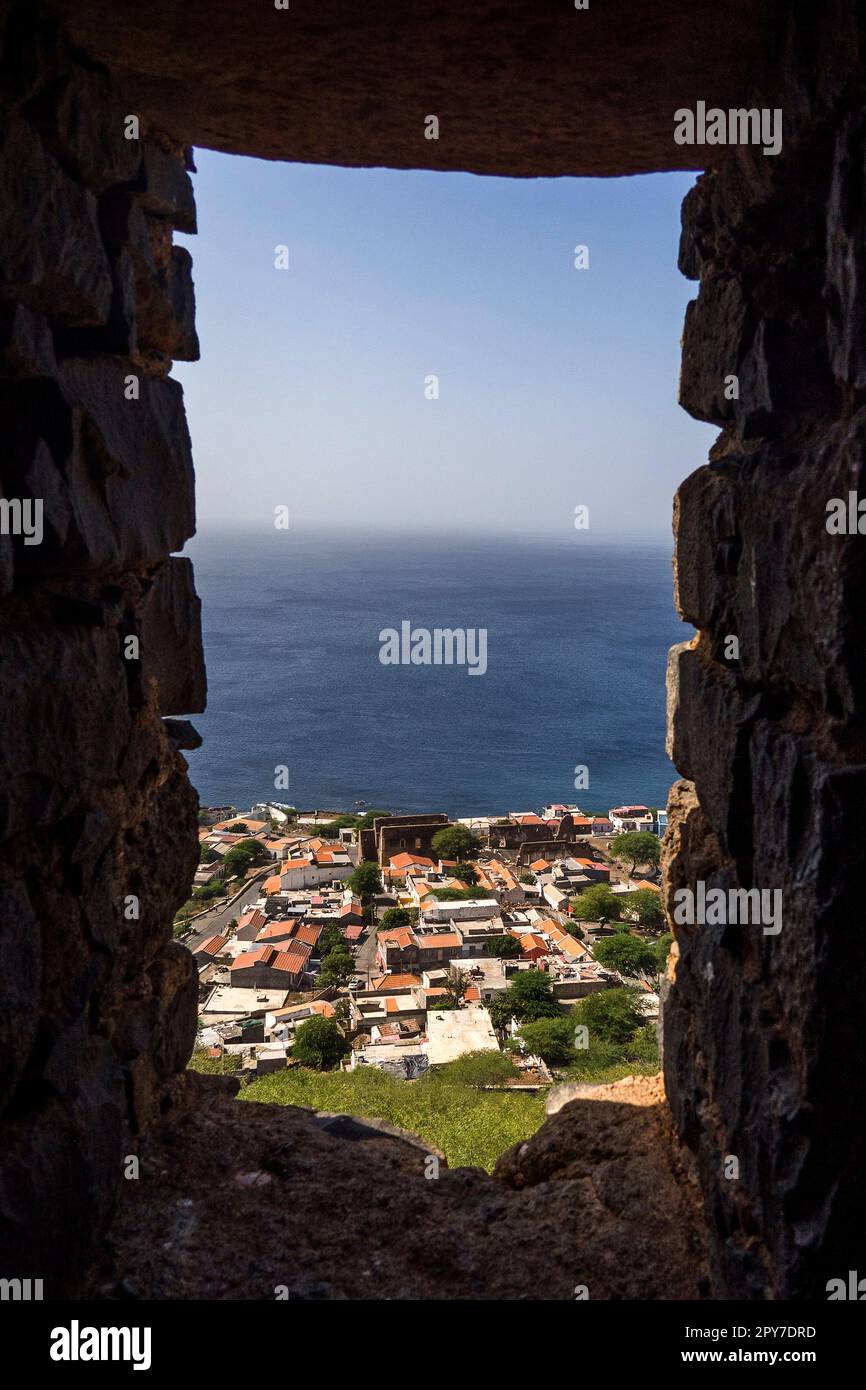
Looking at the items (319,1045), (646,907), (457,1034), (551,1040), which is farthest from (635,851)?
(319,1045)

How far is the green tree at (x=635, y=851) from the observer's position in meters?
28.9

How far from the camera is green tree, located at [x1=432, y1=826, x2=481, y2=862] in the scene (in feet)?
89.7

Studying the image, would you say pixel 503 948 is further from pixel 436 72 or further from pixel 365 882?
pixel 436 72

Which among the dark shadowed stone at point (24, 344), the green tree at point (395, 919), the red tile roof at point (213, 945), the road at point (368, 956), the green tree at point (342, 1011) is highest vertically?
the dark shadowed stone at point (24, 344)

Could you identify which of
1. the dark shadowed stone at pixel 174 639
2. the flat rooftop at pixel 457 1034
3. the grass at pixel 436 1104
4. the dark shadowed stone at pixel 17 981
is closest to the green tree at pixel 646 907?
the flat rooftop at pixel 457 1034

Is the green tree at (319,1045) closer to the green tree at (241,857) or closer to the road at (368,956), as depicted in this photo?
the road at (368,956)

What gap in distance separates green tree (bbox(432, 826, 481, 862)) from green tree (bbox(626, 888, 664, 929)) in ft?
15.7

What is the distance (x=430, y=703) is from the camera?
6756 centimetres

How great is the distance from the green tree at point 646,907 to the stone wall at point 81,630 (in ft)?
71.4

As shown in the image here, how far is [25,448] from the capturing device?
302 cm

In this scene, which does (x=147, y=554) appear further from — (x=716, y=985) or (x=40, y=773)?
(x=716, y=985)

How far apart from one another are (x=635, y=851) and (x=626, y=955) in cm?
844

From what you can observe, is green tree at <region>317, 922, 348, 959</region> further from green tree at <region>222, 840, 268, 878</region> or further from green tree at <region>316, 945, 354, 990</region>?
green tree at <region>222, 840, 268, 878</region>

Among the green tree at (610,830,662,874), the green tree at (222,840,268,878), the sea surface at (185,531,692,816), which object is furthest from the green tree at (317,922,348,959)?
the green tree at (610,830,662,874)
